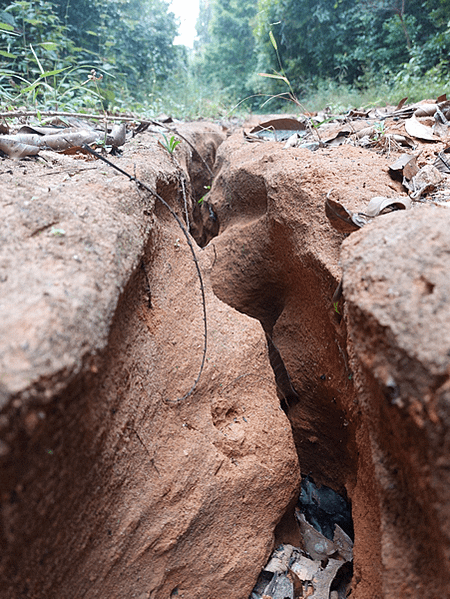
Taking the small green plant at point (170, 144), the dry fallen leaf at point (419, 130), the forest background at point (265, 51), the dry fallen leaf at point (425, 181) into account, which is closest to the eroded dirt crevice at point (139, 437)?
the small green plant at point (170, 144)

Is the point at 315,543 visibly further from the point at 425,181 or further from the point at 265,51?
the point at 265,51

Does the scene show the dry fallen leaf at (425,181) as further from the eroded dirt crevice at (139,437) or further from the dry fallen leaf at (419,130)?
the eroded dirt crevice at (139,437)

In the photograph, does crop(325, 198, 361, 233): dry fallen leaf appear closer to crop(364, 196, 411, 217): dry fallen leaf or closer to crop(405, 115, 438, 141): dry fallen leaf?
crop(364, 196, 411, 217): dry fallen leaf

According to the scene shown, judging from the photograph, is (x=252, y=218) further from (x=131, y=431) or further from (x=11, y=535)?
(x=11, y=535)

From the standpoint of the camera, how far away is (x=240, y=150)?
250 centimetres

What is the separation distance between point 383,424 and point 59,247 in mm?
856

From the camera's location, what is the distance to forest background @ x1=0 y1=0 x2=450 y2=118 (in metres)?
4.30

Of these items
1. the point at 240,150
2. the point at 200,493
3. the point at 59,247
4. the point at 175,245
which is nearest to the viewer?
the point at 59,247

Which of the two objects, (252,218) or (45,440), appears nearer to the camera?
(45,440)

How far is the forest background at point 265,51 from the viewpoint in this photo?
430 centimetres

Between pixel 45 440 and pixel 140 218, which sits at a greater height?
pixel 140 218

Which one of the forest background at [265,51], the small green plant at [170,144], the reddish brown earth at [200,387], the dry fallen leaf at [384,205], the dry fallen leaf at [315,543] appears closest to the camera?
the reddish brown earth at [200,387]

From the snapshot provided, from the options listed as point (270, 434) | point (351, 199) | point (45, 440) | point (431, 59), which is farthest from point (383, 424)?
point (431, 59)

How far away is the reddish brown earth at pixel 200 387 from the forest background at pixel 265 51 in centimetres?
257
